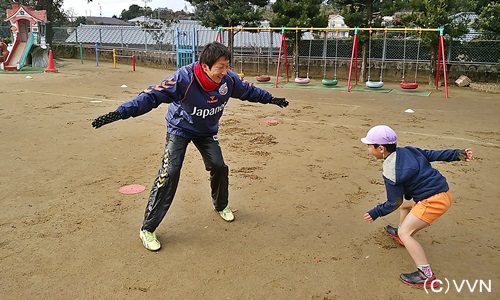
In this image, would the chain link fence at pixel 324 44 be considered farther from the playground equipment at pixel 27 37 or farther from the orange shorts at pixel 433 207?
the orange shorts at pixel 433 207

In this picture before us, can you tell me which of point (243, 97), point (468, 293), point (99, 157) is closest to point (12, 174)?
point (99, 157)

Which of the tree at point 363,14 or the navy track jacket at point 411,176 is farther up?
the tree at point 363,14

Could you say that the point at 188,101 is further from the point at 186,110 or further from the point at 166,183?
the point at 166,183

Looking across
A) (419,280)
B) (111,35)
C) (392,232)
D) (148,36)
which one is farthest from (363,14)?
(111,35)

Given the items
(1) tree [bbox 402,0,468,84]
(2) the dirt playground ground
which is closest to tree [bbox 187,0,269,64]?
(1) tree [bbox 402,0,468,84]

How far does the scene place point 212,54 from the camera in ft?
10.7

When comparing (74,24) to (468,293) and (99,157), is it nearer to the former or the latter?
(99,157)

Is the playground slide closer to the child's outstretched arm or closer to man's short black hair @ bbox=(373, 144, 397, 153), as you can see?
man's short black hair @ bbox=(373, 144, 397, 153)

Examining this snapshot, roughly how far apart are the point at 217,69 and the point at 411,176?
1.60 m

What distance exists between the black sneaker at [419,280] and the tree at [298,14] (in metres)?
14.7

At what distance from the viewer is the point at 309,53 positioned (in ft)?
61.4

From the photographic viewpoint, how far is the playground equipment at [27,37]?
20500 mm

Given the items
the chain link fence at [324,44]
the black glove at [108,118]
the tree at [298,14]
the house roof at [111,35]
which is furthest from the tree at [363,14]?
the black glove at [108,118]

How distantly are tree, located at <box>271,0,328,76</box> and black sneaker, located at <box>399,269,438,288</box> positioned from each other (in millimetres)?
14700
